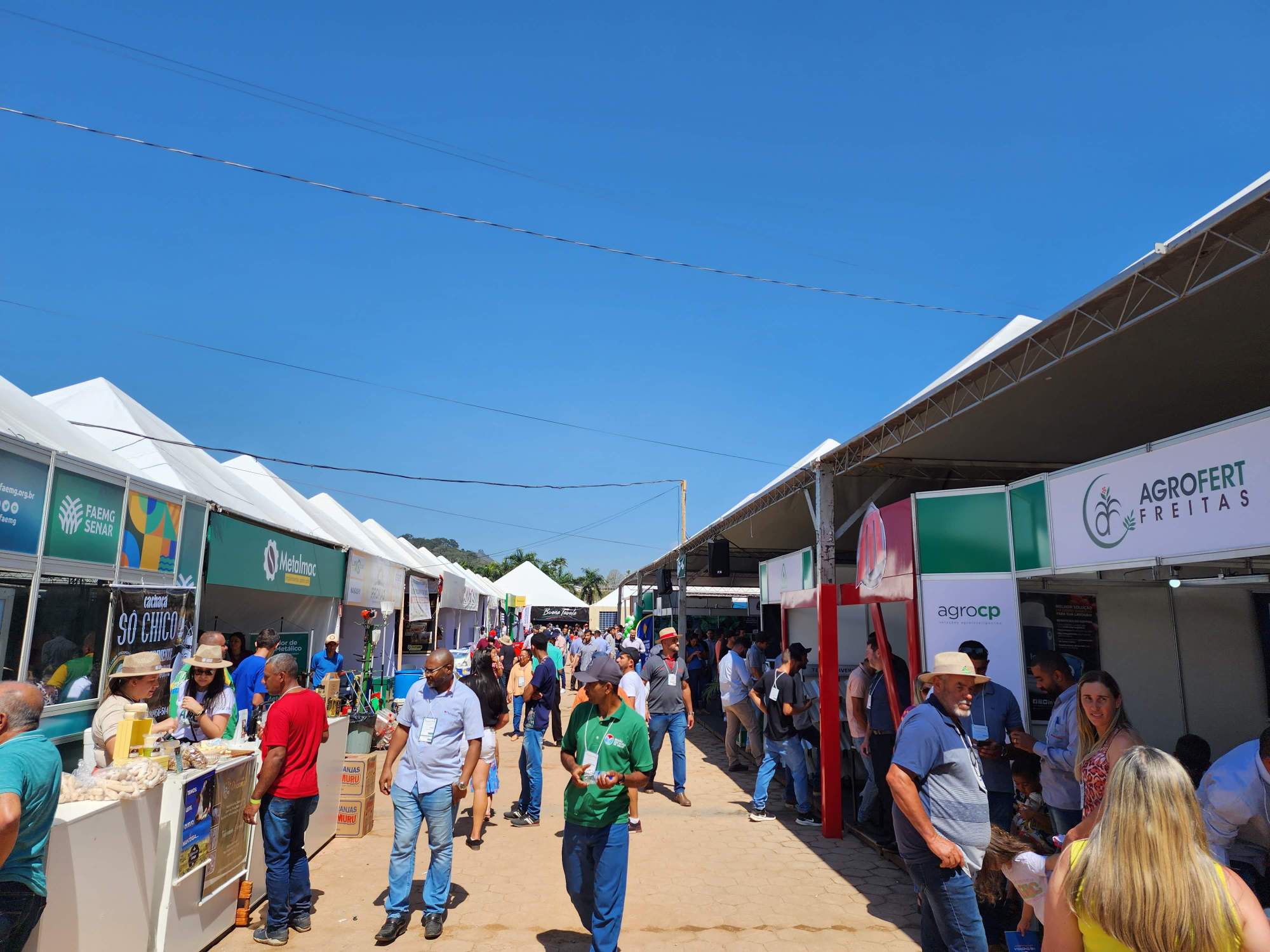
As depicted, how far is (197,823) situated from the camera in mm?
4305

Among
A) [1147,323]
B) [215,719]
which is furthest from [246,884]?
[1147,323]

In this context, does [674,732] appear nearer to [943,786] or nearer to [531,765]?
[531,765]

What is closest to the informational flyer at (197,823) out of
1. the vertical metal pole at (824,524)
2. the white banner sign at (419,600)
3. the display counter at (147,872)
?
the display counter at (147,872)

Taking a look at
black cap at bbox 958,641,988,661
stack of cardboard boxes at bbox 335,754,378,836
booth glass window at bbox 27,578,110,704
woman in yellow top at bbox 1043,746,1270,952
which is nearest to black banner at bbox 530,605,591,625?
stack of cardboard boxes at bbox 335,754,378,836

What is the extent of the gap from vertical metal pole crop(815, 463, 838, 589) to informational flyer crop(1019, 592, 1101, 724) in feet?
6.02

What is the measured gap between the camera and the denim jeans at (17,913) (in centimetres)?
276

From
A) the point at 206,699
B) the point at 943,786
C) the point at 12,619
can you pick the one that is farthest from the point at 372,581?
the point at 943,786

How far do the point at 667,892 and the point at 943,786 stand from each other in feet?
9.81

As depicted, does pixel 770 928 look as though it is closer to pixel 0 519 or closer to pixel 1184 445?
pixel 1184 445

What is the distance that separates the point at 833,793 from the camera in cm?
736

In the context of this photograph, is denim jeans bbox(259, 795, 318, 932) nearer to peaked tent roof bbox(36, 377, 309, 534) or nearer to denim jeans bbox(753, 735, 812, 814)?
peaked tent roof bbox(36, 377, 309, 534)

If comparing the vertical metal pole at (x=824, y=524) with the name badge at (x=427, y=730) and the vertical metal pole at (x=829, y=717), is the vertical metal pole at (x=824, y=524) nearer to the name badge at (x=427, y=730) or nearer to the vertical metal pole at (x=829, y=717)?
the vertical metal pole at (x=829, y=717)

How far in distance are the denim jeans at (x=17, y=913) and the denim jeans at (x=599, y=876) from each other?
7.17 ft

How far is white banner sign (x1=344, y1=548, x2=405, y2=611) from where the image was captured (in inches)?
527
